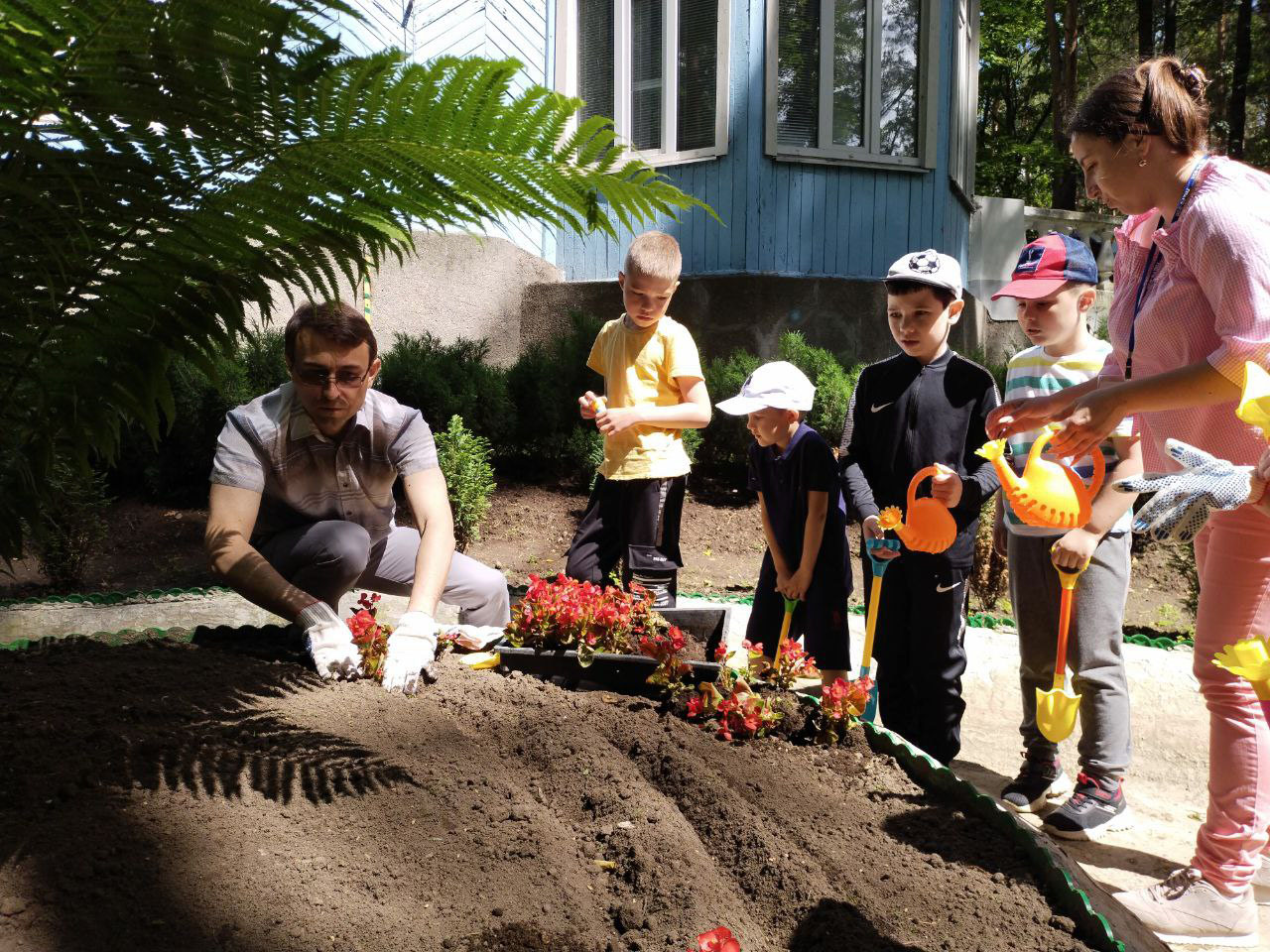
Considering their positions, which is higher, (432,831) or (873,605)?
(873,605)

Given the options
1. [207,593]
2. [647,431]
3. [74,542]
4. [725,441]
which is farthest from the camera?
[725,441]

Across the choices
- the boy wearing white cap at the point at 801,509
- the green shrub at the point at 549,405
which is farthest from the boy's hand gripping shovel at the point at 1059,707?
the green shrub at the point at 549,405

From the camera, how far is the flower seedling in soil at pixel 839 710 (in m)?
Answer: 2.54

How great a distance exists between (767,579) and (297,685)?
77.8 inches

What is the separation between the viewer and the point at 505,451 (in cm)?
799

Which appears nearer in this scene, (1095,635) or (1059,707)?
(1059,707)

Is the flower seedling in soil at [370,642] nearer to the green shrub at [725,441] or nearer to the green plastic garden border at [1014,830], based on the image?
the green plastic garden border at [1014,830]

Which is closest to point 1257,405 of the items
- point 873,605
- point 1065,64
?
point 873,605

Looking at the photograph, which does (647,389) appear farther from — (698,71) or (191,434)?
(698,71)

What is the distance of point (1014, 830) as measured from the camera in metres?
2.08

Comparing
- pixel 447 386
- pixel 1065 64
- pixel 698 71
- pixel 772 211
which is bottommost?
pixel 447 386

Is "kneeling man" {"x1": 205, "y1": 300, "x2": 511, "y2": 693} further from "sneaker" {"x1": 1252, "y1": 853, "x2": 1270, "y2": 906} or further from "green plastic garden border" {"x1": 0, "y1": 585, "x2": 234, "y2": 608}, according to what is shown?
"sneaker" {"x1": 1252, "y1": 853, "x2": 1270, "y2": 906}

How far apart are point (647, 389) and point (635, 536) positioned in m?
0.58

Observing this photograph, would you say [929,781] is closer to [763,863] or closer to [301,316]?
[763,863]
